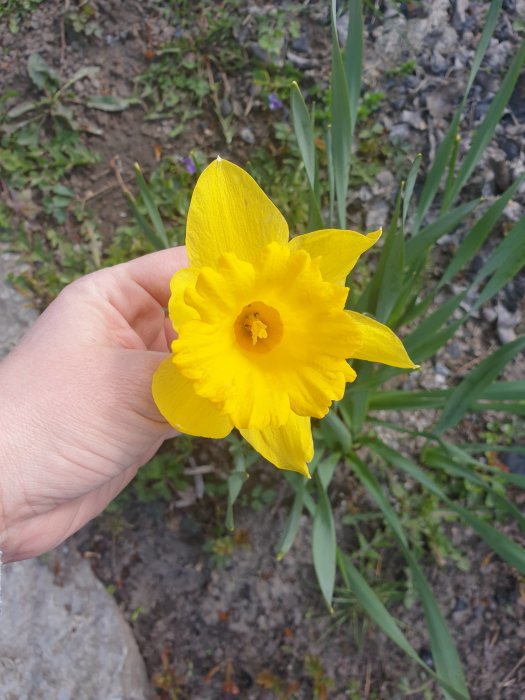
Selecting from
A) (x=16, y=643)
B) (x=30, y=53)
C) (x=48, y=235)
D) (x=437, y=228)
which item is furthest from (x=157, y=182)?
(x=16, y=643)

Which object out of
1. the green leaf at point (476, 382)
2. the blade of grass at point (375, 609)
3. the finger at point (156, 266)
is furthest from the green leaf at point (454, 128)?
the blade of grass at point (375, 609)

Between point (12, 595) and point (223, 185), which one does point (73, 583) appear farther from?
point (223, 185)

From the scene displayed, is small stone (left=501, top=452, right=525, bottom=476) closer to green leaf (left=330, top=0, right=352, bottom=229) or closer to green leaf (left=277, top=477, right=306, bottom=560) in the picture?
green leaf (left=277, top=477, right=306, bottom=560)

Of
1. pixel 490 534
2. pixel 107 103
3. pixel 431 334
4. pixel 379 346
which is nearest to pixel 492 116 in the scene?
pixel 431 334

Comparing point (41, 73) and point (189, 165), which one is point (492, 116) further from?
point (41, 73)

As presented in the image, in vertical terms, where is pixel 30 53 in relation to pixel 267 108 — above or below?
above

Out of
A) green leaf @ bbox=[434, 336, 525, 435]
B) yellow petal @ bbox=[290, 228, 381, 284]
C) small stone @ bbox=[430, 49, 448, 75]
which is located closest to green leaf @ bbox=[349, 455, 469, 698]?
green leaf @ bbox=[434, 336, 525, 435]
